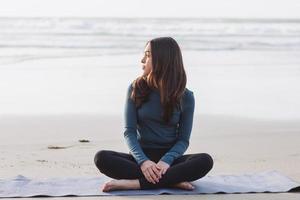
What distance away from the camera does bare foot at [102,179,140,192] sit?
451cm

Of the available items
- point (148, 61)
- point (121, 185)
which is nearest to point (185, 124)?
point (148, 61)

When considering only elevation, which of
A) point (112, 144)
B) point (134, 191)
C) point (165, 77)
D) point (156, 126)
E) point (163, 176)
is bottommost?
point (112, 144)

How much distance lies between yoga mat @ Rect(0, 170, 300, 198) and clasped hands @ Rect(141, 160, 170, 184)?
0.31ft

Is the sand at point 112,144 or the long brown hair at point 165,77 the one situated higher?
the long brown hair at point 165,77

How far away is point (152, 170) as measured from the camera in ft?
14.7

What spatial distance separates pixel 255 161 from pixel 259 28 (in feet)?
73.0

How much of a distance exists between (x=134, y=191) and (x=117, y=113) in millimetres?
4050

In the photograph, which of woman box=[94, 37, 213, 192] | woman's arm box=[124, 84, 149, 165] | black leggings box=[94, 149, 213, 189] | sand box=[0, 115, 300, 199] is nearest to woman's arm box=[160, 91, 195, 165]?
woman box=[94, 37, 213, 192]

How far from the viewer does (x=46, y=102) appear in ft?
30.5

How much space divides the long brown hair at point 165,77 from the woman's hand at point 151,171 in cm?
33

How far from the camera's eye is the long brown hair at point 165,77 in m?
4.56

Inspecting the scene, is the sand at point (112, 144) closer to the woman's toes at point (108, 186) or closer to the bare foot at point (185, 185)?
the bare foot at point (185, 185)

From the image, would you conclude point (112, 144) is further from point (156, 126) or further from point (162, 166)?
point (162, 166)

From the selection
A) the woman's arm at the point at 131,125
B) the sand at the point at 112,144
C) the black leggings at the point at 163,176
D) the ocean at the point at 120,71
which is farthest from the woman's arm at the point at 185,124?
the ocean at the point at 120,71
